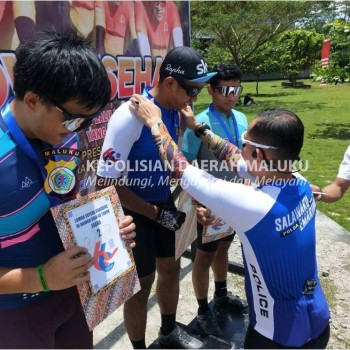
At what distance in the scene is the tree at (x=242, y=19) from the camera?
708 inches

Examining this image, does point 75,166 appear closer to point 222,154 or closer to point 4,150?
point 4,150

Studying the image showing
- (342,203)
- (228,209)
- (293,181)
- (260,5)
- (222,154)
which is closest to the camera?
(228,209)

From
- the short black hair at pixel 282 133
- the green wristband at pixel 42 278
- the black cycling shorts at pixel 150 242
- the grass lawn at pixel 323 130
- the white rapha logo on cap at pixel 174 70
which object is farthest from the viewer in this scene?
the grass lawn at pixel 323 130

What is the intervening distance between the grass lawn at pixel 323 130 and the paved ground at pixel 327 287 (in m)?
0.76

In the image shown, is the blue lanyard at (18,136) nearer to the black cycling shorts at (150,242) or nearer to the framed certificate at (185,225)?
the black cycling shorts at (150,242)

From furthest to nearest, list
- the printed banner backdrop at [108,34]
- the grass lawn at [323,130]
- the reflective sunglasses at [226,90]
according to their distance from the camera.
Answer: the grass lawn at [323,130], the reflective sunglasses at [226,90], the printed banner backdrop at [108,34]

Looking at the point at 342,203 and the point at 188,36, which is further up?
the point at 188,36

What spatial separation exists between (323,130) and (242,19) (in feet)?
30.2

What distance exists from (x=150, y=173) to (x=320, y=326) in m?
1.31

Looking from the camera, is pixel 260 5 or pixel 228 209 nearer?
pixel 228 209

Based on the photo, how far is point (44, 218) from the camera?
150 cm

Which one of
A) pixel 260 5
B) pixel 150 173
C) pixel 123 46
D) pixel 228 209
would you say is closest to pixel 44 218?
pixel 228 209

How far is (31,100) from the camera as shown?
134 centimetres

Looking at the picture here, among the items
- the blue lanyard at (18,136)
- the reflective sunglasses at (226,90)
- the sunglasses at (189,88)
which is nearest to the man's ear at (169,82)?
the sunglasses at (189,88)
